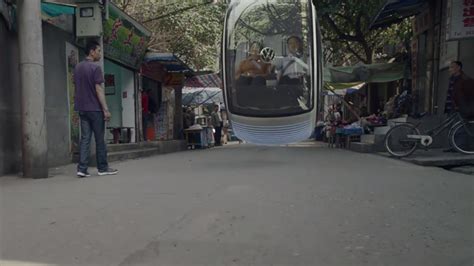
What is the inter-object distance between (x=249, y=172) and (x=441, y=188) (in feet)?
9.81

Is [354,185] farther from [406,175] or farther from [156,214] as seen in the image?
[156,214]

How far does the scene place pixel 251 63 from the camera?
22.1ft

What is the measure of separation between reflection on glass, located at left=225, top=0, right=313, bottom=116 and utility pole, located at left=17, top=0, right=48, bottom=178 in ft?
9.28

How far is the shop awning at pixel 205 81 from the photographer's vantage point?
2065cm

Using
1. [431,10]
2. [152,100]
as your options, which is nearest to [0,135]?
[152,100]

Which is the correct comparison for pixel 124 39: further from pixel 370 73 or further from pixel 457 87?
pixel 457 87

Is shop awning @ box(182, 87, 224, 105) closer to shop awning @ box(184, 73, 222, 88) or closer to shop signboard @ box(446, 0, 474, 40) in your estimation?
shop awning @ box(184, 73, 222, 88)

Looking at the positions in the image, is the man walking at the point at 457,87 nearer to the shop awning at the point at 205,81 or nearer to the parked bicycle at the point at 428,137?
the parked bicycle at the point at 428,137

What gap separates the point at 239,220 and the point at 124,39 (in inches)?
393

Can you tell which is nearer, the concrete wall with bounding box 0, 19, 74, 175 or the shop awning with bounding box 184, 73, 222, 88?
the concrete wall with bounding box 0, 19, 74, 175

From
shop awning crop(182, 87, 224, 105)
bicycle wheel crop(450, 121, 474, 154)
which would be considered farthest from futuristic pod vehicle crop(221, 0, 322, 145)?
shop awning crop(182, 87, 224, 105)

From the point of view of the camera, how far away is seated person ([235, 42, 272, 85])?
6.69 m

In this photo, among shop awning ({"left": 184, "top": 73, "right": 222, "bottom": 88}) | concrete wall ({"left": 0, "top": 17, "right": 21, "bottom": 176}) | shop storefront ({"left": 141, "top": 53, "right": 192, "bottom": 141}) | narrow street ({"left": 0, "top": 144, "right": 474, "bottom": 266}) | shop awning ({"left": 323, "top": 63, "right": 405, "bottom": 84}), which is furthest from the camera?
shop awning ({"left": 184, "top": 73, "right": 222, "bottom": 88})

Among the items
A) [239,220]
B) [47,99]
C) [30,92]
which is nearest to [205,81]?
[47,99]
